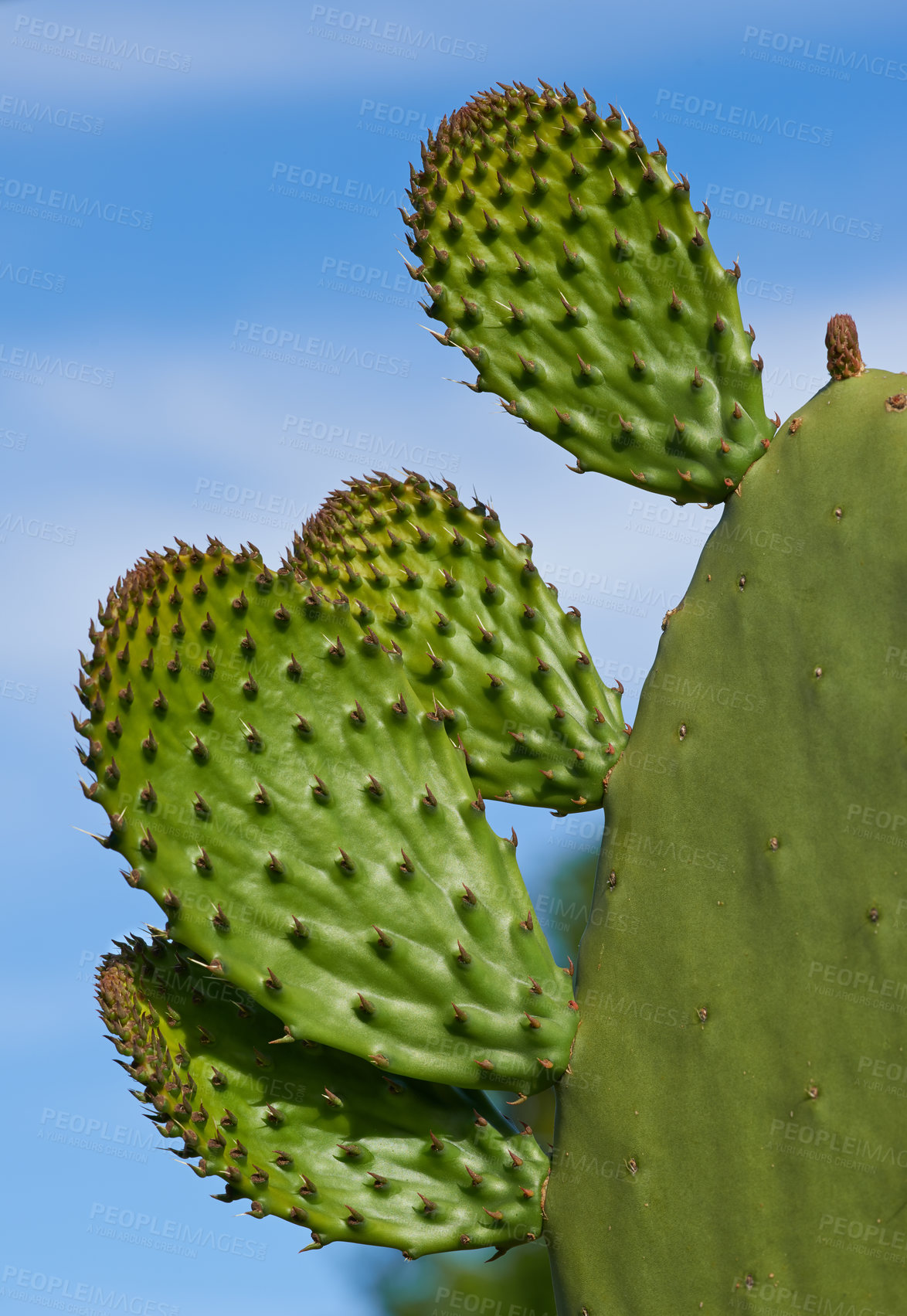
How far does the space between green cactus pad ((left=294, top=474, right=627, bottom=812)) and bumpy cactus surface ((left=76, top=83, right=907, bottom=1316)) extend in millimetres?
22

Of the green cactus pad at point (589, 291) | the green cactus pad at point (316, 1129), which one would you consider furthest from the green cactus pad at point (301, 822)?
the green cactus pad at point (589, 291)

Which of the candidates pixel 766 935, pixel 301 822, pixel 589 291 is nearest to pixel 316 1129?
pixel 301 822

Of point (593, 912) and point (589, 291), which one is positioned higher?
point (589, 291)

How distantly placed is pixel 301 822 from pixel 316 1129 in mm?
610

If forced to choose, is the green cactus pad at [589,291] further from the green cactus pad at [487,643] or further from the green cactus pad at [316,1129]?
the green cactus pad at [316,1129]

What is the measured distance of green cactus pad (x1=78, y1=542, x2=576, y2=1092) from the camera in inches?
92.9

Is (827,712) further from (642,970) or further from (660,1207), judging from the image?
(660,1207)

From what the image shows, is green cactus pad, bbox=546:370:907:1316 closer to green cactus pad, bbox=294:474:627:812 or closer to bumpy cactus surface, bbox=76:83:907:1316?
bumpy cactus surface, bbox=76:83:907:1316

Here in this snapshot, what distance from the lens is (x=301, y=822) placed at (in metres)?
2.39

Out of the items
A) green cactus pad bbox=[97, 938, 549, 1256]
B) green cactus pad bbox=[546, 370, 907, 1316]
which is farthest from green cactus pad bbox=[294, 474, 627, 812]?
green cactus pad bbox=[97, 938, 549, 1256]

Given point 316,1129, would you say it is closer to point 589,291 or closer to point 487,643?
point 487,643

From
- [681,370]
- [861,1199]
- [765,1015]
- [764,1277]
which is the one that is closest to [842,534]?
[681,370]

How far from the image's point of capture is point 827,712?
2.36 meters

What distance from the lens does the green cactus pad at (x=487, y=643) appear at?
2.71 meters
